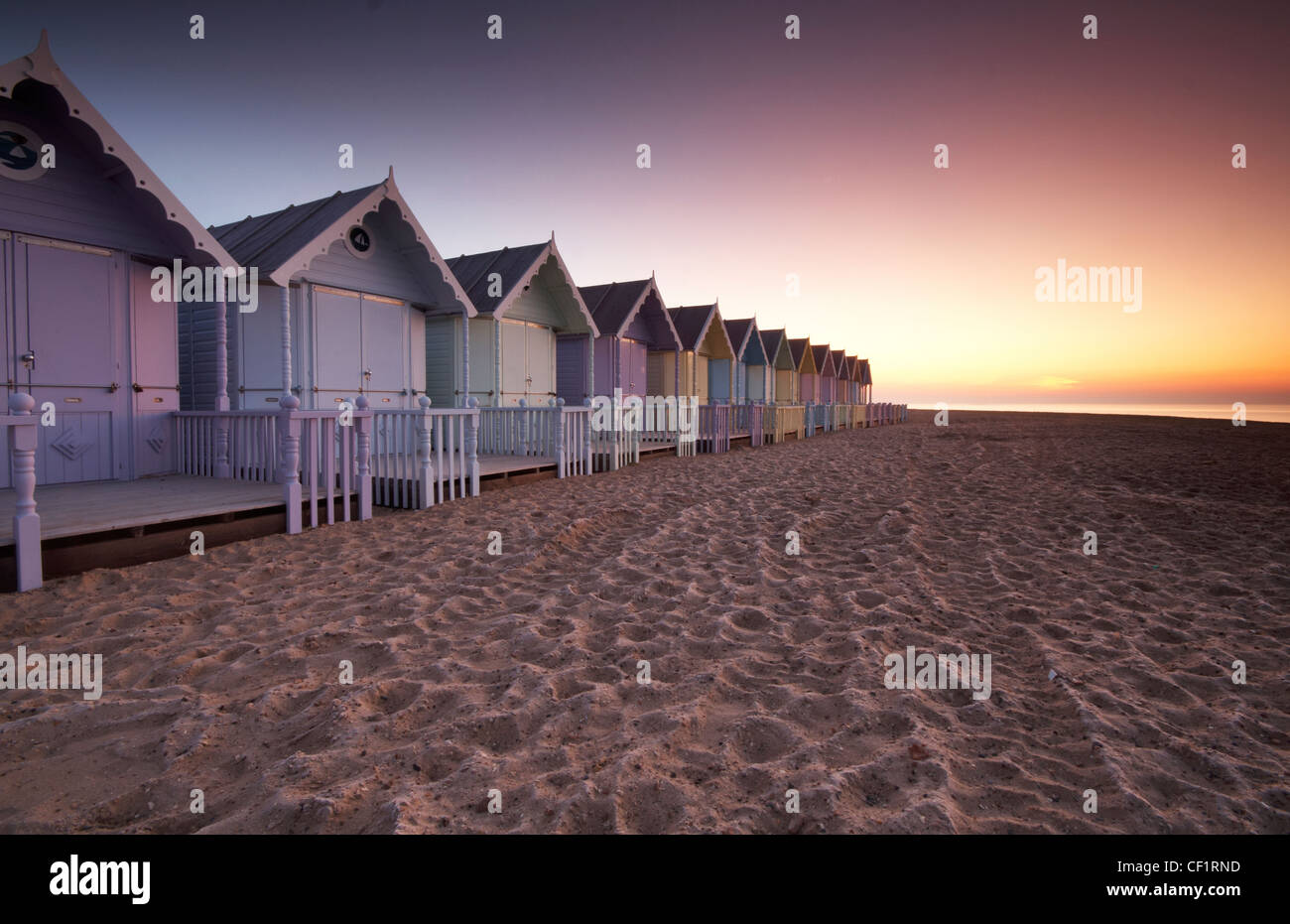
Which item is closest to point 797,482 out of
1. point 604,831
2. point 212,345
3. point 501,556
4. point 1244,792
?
point 501,556

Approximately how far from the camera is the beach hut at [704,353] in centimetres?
2241

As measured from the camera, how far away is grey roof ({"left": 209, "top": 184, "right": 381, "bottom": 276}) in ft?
31.3

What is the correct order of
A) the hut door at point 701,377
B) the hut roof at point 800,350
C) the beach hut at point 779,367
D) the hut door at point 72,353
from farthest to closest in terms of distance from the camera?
the hut roof at point 800,350
the beach hut at point 779,367
the hut door at point 701,377
the hut door at point 72,353

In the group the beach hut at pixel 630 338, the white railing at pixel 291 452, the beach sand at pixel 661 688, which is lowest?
the beach sand at pixel 661 688

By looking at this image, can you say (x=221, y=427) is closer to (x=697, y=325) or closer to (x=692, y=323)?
(x=697, y=325)

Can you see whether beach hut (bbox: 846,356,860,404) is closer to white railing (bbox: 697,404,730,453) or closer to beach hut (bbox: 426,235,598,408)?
white railing (bbox: 697,404,730,453)

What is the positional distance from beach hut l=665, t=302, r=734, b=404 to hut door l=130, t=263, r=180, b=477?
14.8 m

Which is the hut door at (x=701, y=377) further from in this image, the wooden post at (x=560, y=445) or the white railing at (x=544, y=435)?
the wooden post at (x=560, y=445)

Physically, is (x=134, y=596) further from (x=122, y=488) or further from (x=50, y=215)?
(x=50, y=215)

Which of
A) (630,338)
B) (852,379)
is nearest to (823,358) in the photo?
(852,379)

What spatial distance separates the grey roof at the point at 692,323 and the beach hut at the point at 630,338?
125cm

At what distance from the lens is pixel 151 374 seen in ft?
28.1

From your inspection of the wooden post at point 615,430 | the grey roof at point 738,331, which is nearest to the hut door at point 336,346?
the wooden post at point 615,430
